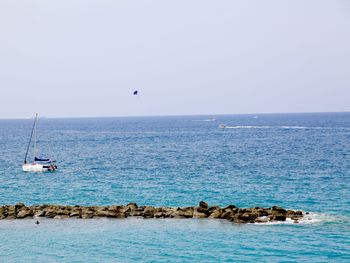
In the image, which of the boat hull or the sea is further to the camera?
the boat hull

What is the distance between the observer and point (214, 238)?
36906 millimetres

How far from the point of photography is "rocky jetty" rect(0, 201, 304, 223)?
42219 mm

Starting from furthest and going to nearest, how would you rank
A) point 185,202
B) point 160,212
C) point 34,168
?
1. point 34,168
2. point 185,202
3. point 160,212

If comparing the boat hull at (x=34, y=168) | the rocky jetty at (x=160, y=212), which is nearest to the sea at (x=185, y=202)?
the rocky jetty at (x=160, y=212)

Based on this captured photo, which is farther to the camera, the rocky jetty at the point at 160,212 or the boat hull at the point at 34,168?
the boat hull at the point at 34,168

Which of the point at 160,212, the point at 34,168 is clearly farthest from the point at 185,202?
the point at 34,168

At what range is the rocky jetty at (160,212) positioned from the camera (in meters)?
42.2

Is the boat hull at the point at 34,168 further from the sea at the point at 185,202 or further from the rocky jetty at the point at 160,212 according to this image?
the rocky jetty at the point at 160,212

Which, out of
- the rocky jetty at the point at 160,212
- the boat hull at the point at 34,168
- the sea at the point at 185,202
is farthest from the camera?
the boat hull at the point at 34,168

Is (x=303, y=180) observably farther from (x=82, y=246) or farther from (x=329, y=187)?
(x=82, y=246)

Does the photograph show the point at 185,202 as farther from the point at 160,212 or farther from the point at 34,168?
the point at 34,168

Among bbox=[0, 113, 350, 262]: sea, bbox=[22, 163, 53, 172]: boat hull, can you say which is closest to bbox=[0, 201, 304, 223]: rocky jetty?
bbox=[0, 113, 350, 262]: sea

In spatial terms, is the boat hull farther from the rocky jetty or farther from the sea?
the rocky jetty

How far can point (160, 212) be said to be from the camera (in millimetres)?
44062
